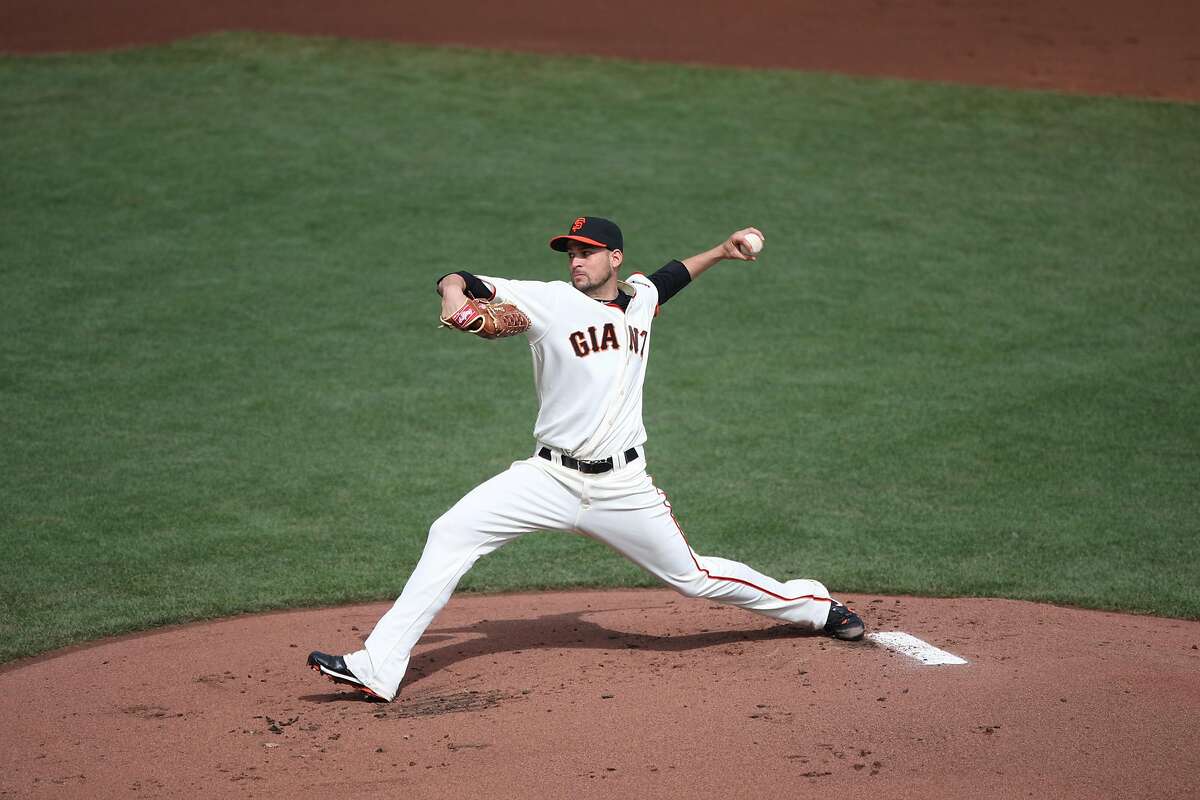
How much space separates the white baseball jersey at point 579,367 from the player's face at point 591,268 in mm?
79

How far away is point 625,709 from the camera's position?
4.73 meters

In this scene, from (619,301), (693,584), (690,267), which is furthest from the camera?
(690,267)

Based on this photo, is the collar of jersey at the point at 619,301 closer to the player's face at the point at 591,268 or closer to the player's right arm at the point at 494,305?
the player's face at the point at 591,268

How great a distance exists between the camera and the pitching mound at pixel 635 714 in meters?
4.19

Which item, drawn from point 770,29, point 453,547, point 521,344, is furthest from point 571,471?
point 770,29

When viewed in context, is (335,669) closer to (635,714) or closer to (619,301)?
(635,714)

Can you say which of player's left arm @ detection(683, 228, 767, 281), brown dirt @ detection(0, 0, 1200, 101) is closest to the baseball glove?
player's left arm @ detection(683, 228, 767, 281)

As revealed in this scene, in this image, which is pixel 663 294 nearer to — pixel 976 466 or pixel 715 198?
pixel 976 466

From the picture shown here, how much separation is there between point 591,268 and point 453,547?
1214 mm

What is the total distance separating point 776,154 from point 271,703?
36.8ft

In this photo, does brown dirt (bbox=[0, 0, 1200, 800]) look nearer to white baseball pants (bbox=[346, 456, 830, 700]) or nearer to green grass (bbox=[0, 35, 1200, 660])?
white baseball pants (bbox=[346, 456, 830, 700])

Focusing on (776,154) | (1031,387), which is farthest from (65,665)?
(776,154)

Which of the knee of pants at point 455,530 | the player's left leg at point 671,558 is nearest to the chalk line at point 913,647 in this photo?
the player's left leg at point 671,558

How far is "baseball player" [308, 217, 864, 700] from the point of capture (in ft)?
15.9
